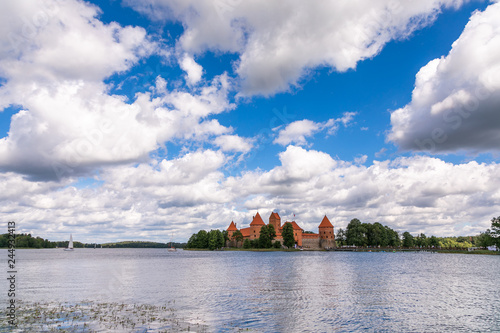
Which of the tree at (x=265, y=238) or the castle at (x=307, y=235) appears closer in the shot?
the tree at (x=265, y=238)

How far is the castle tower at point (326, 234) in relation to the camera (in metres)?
174

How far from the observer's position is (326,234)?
6885 inches

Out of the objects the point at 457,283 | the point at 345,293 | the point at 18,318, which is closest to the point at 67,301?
the point at 18,318

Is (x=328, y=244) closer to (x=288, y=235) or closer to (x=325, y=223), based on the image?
(x=325, y=223)

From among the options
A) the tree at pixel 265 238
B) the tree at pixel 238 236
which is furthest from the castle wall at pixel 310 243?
the tree at pixel 238 236

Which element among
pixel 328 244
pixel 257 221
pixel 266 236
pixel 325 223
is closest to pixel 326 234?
pixel 328 244

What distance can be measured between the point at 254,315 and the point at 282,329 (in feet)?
12.4

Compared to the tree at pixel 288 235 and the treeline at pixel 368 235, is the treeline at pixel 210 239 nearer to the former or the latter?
the tree at pixel 288 235

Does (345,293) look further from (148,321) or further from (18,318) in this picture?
(18,318)

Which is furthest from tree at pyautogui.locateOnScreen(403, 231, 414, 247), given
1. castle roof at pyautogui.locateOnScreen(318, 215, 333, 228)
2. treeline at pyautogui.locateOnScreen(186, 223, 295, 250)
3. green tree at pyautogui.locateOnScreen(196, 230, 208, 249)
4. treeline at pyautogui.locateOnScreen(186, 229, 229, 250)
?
green tree at pyautogui.locateOnScreen(196, 230, 208, 249)

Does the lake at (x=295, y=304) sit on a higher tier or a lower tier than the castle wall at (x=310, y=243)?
higher

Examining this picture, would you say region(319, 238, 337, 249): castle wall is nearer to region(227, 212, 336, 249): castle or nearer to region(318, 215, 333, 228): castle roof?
region(227, 212, 336, 249): castle

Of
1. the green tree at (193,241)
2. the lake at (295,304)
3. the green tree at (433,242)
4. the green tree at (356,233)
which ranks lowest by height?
the green tree at (433,242)

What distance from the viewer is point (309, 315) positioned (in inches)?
931
